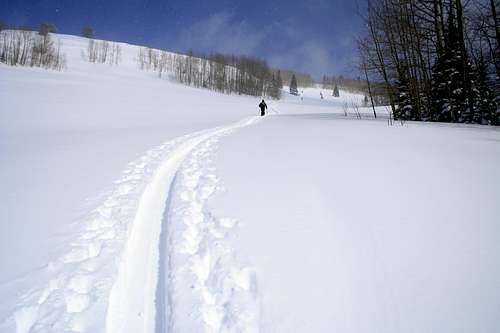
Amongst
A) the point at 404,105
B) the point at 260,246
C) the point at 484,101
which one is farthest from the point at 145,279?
the point at 404,105

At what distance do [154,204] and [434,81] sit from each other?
1685 cm

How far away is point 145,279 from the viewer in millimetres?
2180

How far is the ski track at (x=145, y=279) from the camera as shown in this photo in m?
1.72

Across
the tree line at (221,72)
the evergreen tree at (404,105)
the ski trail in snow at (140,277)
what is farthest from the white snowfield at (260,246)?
the tree line at (221,72)

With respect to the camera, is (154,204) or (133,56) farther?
(133,56)

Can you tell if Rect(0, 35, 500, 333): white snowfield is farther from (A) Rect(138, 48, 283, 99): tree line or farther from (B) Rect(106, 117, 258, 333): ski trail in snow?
(A) Rect(138, 48, 283, 99): tree line

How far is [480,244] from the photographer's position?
6.75 feet

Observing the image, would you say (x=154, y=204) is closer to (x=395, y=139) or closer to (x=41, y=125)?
(x=395, y=139)

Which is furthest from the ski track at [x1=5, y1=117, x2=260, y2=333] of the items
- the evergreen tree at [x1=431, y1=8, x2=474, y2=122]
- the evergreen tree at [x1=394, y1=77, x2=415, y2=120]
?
the evergreen tree at [x1=394, y1=77, x2=415, y2=120]

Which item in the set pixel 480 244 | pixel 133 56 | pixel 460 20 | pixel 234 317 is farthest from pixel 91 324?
pixel 133 56

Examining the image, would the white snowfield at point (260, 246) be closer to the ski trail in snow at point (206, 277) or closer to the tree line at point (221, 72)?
the ski trail in snow at point (206, 277)

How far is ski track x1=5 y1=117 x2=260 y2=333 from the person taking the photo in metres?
1.72

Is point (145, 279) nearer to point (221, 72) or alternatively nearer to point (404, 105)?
point (404, 105)

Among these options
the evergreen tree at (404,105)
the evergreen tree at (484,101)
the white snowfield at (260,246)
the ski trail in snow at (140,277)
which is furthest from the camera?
the evergreen tree at (404,105)
